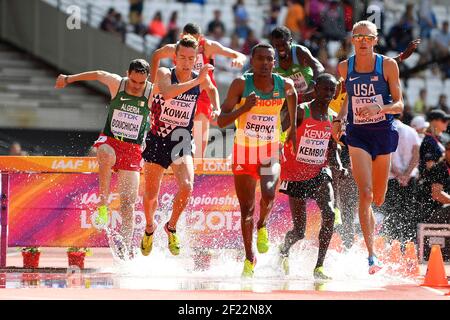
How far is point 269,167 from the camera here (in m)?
13.4

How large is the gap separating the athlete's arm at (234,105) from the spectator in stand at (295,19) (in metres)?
12.9

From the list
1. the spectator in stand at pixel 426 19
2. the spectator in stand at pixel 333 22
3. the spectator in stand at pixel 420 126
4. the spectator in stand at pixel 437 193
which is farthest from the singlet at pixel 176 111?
the spectator in stand at pixel 426 19

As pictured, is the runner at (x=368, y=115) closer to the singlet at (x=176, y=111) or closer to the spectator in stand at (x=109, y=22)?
the singlet at (x=176, y=111)

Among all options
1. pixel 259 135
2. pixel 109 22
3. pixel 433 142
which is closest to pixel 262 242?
pixel 259 135

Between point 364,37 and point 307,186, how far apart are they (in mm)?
1880

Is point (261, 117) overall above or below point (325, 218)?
above

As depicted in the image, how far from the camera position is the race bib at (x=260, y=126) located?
13281 millimetres

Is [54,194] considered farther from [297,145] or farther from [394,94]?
[394,94]

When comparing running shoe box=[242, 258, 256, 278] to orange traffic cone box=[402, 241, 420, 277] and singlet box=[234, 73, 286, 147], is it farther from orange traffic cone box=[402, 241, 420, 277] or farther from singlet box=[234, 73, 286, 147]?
orange traffic cone box=[402, 241, 420, 277]

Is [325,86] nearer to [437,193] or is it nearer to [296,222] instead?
[296,222]

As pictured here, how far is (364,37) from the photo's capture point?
43.9ft

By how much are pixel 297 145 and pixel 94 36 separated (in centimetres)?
1342
